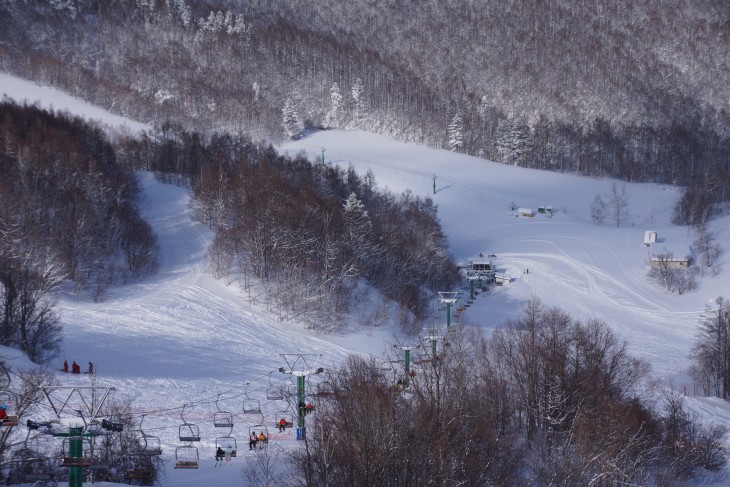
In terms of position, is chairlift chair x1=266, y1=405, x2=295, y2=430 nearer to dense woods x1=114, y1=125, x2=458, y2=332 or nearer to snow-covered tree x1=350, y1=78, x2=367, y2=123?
dense woods x1=114, y1=125, x2=458, y2=332

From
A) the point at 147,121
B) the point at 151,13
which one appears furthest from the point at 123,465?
the point at 151,13

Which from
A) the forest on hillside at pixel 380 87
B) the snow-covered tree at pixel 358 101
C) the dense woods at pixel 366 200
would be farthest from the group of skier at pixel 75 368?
the snow-covered tree at pixel 358 101

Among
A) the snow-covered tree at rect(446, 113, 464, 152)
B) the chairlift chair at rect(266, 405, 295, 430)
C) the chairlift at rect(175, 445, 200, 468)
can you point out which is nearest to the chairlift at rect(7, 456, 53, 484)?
the chairlift at rect(175, 445, 200, 468)

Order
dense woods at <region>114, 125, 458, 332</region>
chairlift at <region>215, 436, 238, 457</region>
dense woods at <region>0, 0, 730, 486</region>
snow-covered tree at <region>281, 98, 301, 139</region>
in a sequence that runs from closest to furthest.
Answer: dense woods at <region>0, 0, 730, 486</region> → chairlift at <region>215, 436, 238, 457</region> → dense woods at <region>114, 125, 458, 332</region> → snow-covered tree at <region>281, 98, 301, 139</region>

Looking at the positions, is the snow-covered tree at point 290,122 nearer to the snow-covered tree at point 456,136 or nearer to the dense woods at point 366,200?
the dense woods at point 366,200

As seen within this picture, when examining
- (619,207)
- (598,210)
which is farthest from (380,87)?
(619,207)

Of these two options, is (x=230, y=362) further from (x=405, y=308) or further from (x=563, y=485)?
(x=563, y=485)

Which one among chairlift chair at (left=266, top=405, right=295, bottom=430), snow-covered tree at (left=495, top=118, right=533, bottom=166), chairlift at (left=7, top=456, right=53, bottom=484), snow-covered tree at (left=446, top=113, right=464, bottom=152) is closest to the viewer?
chairlift at (left=7, top=456, right=53, bottom=484)
